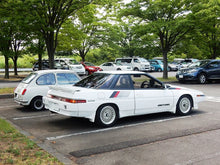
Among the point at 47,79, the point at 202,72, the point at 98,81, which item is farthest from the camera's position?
the point at 202,72

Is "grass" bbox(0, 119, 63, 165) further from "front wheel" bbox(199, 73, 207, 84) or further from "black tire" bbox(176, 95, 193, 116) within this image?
"front wheel" bbox(199, 73, 207, 84)

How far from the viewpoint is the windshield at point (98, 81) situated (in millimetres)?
6982

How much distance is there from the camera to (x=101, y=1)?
16.5 meters

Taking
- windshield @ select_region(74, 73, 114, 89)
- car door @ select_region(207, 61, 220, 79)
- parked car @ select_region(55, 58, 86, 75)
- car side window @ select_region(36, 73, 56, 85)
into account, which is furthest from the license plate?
parked car @ select_region(55, 58, 86, 75)

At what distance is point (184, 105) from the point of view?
8.20 meters

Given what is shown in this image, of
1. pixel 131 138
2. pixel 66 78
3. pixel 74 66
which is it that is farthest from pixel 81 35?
pixel 131 138

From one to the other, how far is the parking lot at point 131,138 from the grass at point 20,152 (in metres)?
0.23

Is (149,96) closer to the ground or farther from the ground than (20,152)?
farther from the ground

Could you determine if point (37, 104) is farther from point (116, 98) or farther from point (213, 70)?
point (213, 70)

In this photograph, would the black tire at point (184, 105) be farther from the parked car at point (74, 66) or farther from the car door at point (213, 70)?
the parked car at point (74, 66)

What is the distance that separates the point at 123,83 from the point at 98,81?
679 mm

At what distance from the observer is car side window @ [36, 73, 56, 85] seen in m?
9.38

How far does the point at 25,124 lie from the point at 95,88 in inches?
86.8

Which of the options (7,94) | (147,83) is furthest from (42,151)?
(7,94)
